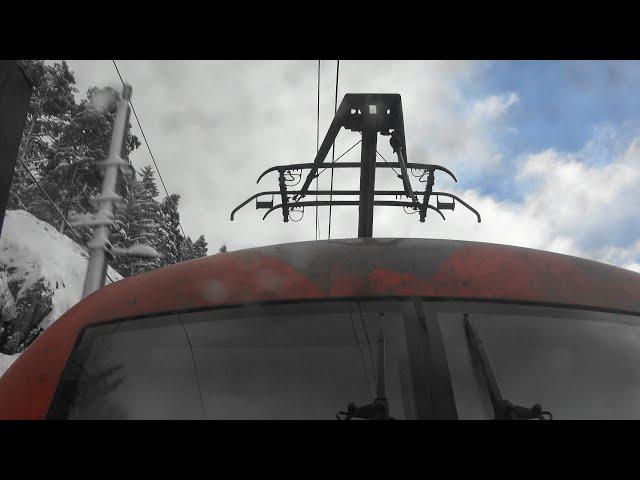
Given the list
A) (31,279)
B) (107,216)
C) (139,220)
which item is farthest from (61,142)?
(107,216)

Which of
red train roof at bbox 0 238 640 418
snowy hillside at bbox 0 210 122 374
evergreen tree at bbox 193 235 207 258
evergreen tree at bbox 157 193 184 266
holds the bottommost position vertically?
red train roof at bbox 0 238 640 418

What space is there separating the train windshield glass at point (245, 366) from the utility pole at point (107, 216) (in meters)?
12.5

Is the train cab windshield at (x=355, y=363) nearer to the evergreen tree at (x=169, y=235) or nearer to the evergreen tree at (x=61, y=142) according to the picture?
the evergreen tree at (x=61, y=142)

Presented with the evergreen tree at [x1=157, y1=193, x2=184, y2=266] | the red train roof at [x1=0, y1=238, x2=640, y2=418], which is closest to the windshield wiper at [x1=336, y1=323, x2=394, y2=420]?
the red train roof at [x1=0, y1=238, x2=640, y2=418]

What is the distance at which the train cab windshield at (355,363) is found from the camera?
1.32m

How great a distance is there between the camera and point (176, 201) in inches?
2361

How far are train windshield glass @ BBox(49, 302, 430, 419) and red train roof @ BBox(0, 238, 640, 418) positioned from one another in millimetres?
55

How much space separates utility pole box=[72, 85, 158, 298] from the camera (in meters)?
13.8

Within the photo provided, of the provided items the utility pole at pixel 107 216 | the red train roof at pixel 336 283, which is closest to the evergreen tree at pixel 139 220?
the utility pole at pixel 107 216

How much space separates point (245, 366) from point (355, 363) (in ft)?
0.95

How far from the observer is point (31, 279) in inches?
1201

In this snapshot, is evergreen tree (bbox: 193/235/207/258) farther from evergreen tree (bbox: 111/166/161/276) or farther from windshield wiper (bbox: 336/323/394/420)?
windshield wiper (bbox: 336/323/394/420)

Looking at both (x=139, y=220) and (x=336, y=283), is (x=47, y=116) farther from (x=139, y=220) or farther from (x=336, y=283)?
(x=336, y=283)
